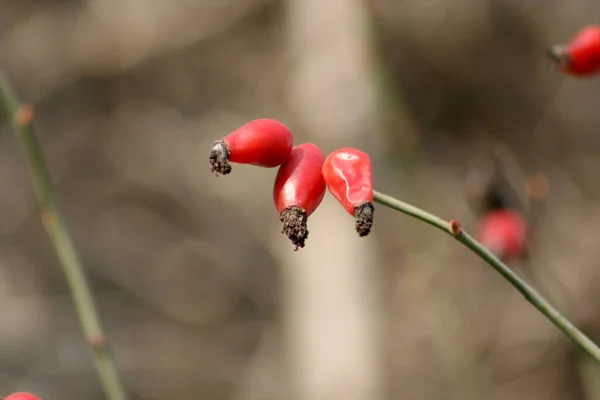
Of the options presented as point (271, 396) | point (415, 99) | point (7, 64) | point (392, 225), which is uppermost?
point (7, 64)

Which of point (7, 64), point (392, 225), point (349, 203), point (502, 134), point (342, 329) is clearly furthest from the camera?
point (7, 64)

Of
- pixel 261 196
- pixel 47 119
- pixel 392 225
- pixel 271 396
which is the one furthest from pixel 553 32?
pixel 47 119

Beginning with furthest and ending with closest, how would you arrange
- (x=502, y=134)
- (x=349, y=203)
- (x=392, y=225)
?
(x=502, y=134)
(x=392, y=225)
(x=349, y=203)

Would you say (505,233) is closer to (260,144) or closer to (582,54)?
(582,54)

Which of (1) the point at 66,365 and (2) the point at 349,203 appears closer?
(2) the point at 349,203

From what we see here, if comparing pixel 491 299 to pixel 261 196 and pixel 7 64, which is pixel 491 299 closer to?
Answer: pixel 261 196

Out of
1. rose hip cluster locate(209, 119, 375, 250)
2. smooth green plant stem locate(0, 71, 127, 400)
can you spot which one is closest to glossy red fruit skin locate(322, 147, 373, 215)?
rose hip cluster locate(209, 119, 375, 250)

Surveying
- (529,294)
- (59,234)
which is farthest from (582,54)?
(59,234)
